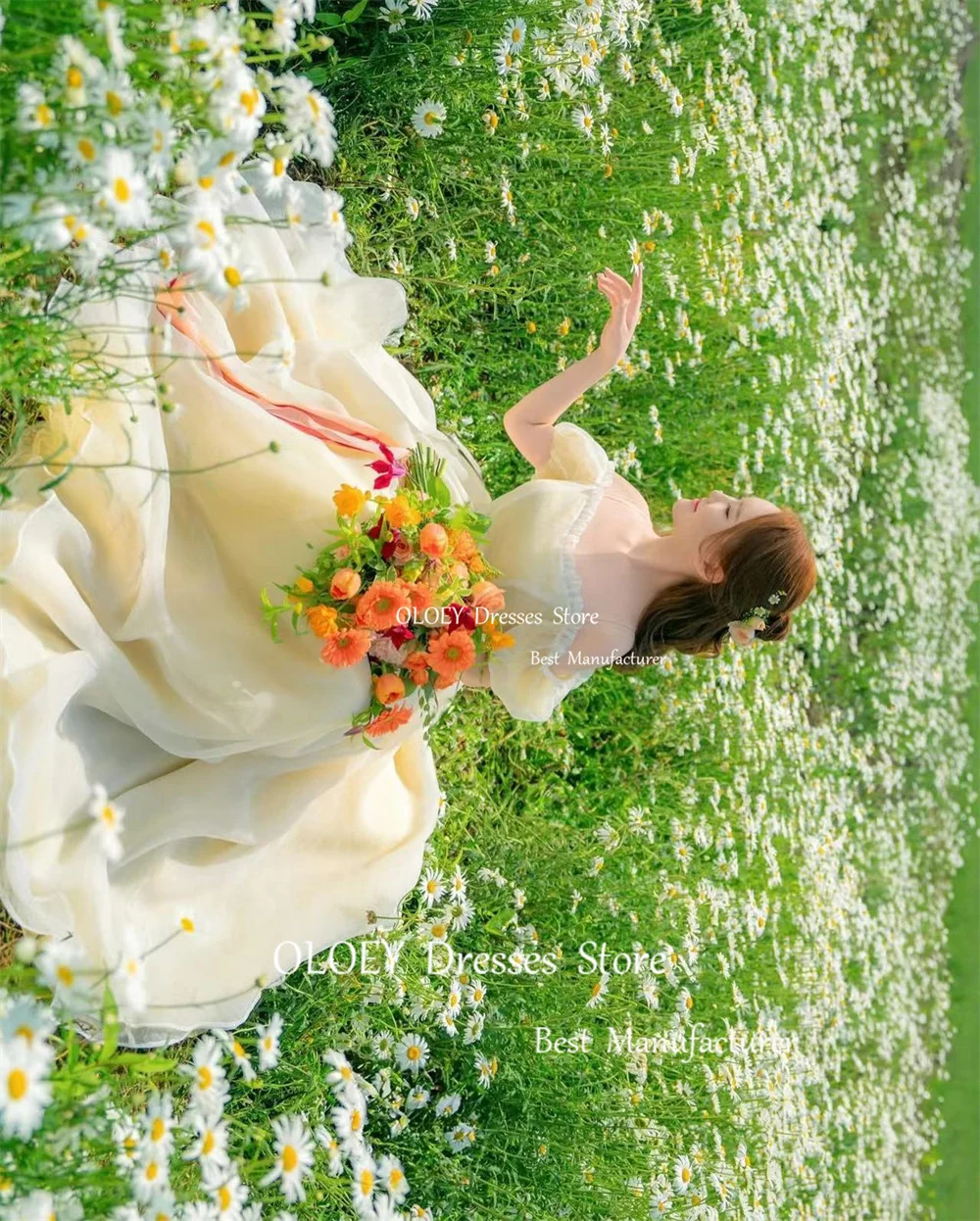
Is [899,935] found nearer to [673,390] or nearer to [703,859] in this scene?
[703,859]

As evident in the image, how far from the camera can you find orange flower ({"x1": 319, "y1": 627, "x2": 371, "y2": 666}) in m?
2.05

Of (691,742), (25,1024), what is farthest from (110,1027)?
(691,742)

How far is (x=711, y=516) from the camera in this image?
8.42 ft

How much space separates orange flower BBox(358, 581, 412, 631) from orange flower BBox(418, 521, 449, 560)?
89 millimetres

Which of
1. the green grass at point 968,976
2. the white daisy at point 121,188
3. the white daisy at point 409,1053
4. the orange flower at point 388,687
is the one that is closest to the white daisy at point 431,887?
the white daisy at point 409,1053

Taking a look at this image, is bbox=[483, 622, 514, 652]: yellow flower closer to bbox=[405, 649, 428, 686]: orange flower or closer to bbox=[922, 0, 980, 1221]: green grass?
bbox=[405, 649, 428, 686]: orange flower

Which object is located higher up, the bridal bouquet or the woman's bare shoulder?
the bridal bouquet

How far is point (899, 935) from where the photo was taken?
5875mm

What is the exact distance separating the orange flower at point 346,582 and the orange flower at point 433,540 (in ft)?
0.47

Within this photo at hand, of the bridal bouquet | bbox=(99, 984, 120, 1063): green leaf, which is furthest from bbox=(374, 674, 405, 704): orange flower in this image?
bbox=(99, 984, 120, 1063): green leaf

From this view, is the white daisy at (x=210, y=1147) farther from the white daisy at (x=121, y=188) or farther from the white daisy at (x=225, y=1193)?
the white daisy at (x=121, y=188)

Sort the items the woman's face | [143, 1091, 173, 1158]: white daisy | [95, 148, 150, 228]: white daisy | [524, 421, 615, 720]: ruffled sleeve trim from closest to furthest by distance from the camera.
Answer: [95, 148, 150, 228]: white daisy
[143, 1091, 173, 1158]: white daisy
[524, 421, 615, 720]: ruffled sleeve trim
the woman's face

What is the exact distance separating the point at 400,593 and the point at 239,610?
1.33ft

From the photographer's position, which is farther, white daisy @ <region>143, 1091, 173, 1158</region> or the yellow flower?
the yellow flower
